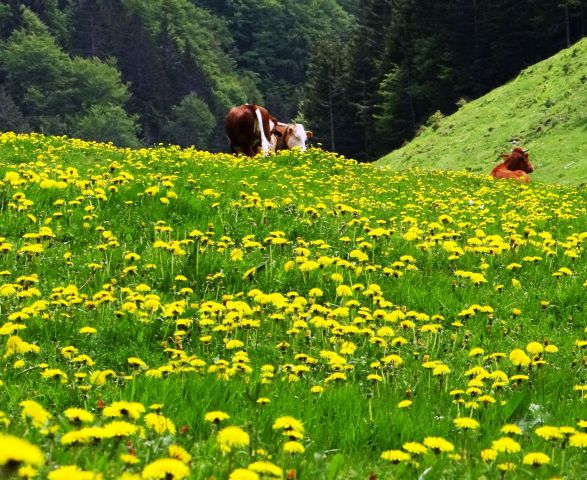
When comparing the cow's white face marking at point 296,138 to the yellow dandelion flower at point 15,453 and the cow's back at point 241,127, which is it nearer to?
the cow's back at point 241,127

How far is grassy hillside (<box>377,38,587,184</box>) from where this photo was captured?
85.5ft

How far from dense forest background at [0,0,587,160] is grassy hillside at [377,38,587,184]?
6.59 metres

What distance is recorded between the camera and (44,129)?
98625mm

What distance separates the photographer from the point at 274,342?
5.68 meters

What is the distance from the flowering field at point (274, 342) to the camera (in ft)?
9.80

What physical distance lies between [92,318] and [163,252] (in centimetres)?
203

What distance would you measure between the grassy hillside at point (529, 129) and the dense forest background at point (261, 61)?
260 inches

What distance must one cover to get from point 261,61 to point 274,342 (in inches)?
5406

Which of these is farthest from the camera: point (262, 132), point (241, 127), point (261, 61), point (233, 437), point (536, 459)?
point (261, 61)

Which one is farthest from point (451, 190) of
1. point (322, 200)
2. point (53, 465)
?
point (53, 465)

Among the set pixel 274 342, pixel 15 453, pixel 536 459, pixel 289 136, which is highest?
pixel 289 136

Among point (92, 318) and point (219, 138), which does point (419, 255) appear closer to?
point (92, 318)

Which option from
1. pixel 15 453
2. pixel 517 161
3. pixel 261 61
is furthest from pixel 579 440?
pixel 261 61

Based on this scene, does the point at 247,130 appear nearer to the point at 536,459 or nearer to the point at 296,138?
the point at 296,138
